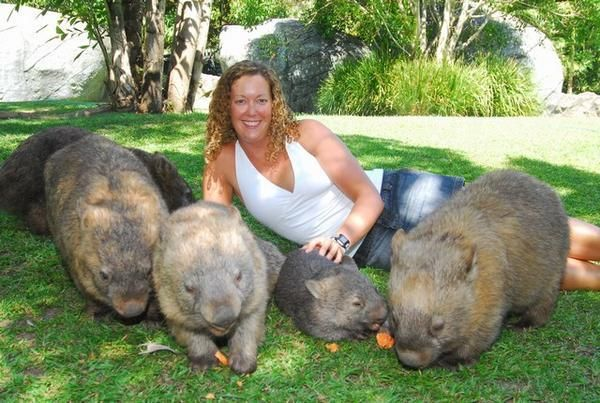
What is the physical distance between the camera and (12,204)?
573cm

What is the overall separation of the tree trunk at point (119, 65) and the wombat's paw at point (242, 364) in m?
10.2

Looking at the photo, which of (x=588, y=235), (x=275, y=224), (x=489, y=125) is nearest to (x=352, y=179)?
(x=275, y=224)

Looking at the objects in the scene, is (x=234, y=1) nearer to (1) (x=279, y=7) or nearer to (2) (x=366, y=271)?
(1) (x=279, y=7)

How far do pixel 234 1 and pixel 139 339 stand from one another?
20.8 metres

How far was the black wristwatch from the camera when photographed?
4559mm

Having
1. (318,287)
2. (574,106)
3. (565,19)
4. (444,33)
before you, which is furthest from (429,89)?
(318,287)

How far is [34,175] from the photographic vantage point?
5.73 meters

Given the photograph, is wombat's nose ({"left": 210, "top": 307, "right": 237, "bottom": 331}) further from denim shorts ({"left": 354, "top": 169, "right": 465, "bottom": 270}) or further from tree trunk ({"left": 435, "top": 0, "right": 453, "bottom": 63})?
tree trunk ({"left": 435, "top": 0, "right": 453, "bottom": 63})

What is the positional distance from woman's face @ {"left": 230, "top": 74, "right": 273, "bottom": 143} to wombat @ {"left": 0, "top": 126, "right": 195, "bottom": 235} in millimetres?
1123

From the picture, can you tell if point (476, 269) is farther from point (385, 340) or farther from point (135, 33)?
point (135, 33)

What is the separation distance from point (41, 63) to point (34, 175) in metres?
20.6

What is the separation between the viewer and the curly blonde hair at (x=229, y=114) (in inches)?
189

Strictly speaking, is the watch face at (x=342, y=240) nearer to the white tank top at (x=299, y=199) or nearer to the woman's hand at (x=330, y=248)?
the woman's hand at (x=330, y=248)

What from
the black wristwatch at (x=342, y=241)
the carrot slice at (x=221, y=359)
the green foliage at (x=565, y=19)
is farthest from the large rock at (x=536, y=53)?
the carrot slice at (x=221, y=359)
